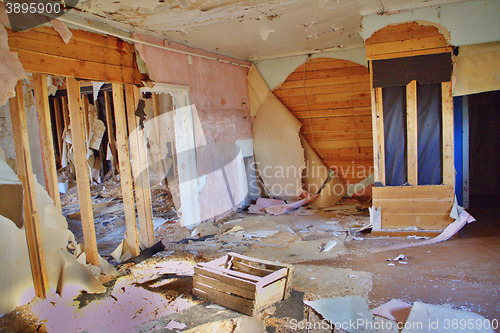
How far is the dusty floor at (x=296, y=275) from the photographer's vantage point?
8.87ft

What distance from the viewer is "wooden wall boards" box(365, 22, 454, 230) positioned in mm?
4031

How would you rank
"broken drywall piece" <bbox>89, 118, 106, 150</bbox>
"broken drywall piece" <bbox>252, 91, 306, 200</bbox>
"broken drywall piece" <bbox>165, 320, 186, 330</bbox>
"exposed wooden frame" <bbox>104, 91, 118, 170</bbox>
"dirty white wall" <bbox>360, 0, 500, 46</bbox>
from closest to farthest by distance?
"broken drywall piece" <bbox>165, 320, 186, 330</bbox>, "dirty white wall" <bbox>360, 0, 500, 46</bbox>, "broken drywall piece" <bbox>252, 91, 306, 200</bbox>, "exposed wooden frame" <bbox>104, 91, 118, 170</bbox>, "broken drywall piece" <bbox>89, 118, 106, 150</bbox>

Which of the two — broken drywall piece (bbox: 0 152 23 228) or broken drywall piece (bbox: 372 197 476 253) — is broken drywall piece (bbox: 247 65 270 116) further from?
broken drywall piece (bbox: 0 152 23 228)

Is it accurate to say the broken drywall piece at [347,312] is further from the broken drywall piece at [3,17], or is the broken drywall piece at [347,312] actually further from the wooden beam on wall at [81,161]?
the broken drywall piece at [3,17]

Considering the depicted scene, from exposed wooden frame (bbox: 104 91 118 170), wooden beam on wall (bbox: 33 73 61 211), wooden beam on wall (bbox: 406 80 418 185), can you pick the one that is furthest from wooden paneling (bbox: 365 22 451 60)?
exposed wooden frame (bbox: 104 91 118 170)

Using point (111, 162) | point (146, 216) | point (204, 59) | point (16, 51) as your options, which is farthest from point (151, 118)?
point (16, 51)

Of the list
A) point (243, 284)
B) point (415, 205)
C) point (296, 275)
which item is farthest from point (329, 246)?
point (243, 284)

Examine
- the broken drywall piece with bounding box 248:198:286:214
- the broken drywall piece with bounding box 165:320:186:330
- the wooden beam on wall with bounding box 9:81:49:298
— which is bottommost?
the broken drywall piece with bounding box 165:320:186:330

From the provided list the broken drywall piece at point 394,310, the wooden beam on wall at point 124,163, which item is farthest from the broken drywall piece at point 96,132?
the broken drywall piece at point 394,310

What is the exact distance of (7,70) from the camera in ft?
9.12

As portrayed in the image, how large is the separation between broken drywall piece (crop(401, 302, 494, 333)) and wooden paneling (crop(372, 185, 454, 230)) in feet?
5.92

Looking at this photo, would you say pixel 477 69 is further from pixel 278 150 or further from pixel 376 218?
pixel 278 150

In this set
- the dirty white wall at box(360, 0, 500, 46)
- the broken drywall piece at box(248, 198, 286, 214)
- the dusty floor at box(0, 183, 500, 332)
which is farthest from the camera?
the broken drywall piece at box(248, 198, 286, 214)

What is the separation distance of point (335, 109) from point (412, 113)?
6.18ft
